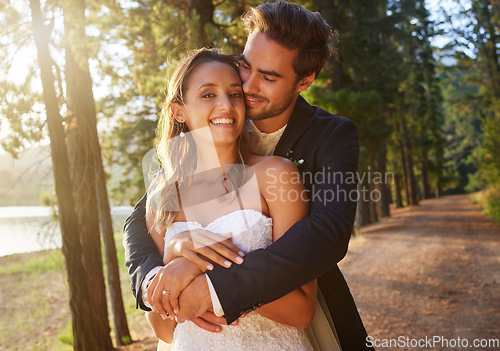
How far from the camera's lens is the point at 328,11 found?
1505cm

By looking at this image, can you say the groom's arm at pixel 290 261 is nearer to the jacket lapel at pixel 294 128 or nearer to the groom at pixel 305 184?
the groom at pixel 305 184

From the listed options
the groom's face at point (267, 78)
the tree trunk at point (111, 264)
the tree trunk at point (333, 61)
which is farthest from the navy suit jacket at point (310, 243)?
the tree trunk at point (333, 61)

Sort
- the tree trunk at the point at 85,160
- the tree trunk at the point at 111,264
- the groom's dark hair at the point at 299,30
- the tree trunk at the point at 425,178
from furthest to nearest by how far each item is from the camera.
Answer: the tree trunk at the point at 425,178, the tree trunk at the point at 111,264, the tree trunk at the point at 85,160, the groom's dark hair at the point at 299,30

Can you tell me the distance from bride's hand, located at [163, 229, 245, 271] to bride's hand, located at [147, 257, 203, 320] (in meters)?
0.04

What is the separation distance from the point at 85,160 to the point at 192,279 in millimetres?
6016

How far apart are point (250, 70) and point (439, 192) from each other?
153 feet

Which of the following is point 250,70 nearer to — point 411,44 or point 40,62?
point 40,62

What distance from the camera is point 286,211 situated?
1971 mm

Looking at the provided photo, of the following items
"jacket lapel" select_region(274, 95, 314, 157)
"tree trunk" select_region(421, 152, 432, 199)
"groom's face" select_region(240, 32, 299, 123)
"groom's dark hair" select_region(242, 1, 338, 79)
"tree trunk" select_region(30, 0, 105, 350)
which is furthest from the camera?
"tree trunk" select_region(421, 152, 432, 199)

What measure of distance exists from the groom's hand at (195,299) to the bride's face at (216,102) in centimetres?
81

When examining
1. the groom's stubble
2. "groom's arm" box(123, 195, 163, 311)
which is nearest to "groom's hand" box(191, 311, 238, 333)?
"groom's arm" box(123, 195, 163, 311)

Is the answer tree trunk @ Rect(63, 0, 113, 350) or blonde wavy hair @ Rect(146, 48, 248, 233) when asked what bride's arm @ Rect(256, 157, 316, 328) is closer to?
blonde wavy hair @ Rect(146, 48, 248, 233)

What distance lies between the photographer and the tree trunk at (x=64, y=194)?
5.85 metres

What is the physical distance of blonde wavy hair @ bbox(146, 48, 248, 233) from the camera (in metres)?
2.26
